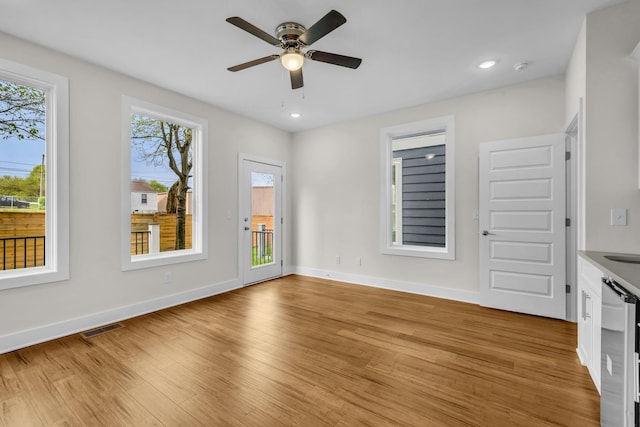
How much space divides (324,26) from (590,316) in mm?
2762

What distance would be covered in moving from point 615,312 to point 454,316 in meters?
2.08

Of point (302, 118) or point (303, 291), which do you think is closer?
point (303, 291)

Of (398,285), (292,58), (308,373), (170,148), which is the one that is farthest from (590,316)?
(170,148)

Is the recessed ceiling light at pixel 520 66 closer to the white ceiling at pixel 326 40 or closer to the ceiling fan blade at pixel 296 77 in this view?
the white ceiling at pixel 326 40

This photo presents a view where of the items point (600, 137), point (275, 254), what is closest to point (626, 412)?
point (600, 137)

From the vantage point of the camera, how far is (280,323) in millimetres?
3164

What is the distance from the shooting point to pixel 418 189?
18.5 ft

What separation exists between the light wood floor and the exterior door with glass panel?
149 cm

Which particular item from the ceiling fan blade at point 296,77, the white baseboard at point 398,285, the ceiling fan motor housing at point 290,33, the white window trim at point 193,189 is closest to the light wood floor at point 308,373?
the white baseboard at point 398,285

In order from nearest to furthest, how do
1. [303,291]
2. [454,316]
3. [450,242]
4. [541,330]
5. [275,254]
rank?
[541,330]
[454,316]
[450,242]
[303,291]
[275,254]

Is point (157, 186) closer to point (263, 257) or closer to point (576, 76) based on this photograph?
point (263, 257)

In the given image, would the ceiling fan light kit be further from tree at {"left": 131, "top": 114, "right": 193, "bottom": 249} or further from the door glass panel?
the door glass panel

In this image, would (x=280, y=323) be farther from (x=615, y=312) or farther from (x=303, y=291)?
(x=615, y=312)

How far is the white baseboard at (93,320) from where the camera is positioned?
2.59 meters
